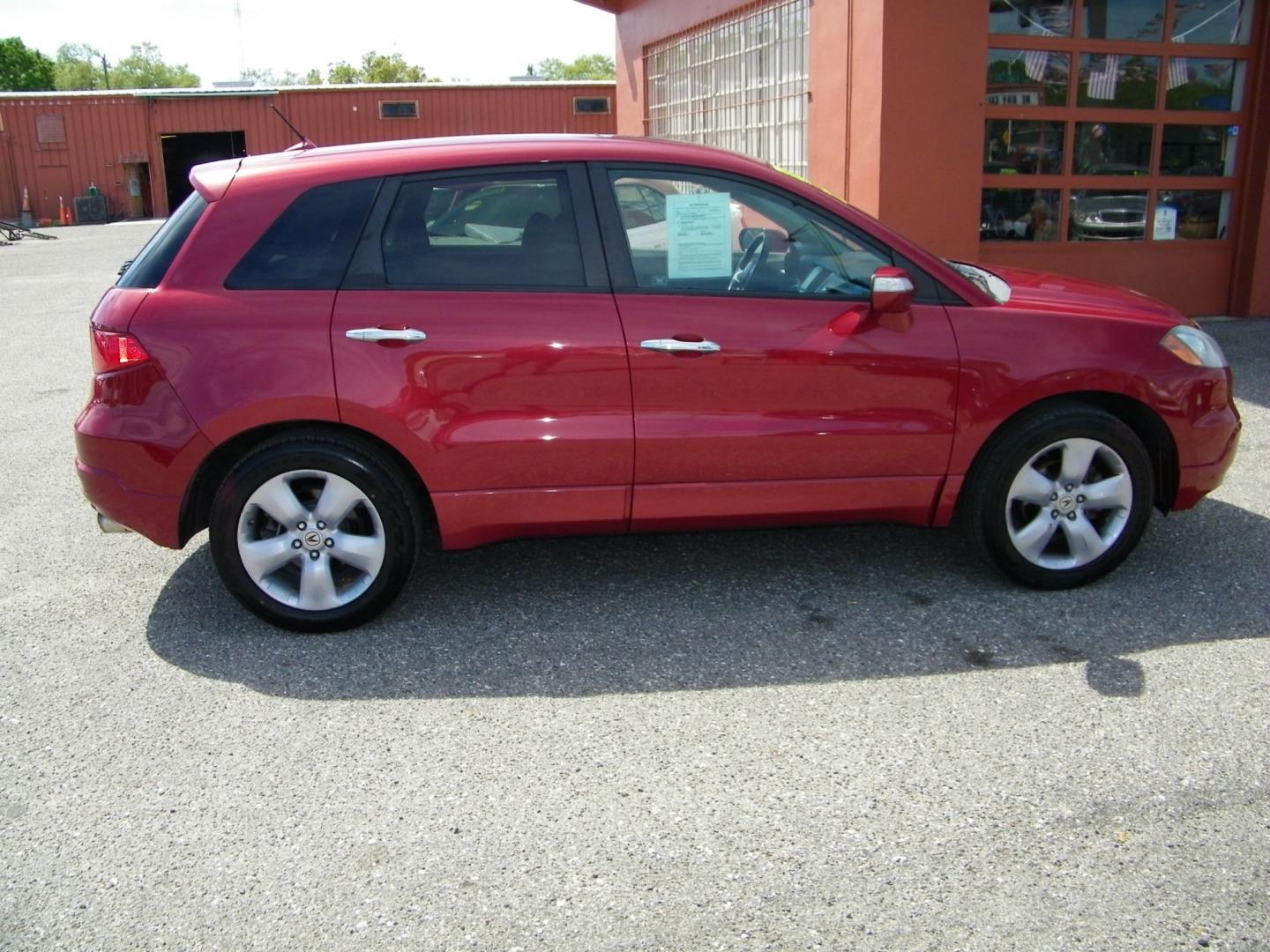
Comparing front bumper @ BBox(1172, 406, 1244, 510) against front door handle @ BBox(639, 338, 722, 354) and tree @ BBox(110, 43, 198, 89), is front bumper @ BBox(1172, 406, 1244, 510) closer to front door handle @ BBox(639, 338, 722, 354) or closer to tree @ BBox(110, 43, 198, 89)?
front door handle @ BBox(639, 338, 722, 354)

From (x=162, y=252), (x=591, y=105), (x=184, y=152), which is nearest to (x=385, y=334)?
(x=162, y=252)

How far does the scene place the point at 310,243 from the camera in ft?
13.7

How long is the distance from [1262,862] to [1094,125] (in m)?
8.25

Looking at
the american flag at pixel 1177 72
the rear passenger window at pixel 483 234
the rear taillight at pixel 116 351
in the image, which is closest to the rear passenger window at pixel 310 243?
the rear passenger window at pixel 483 234

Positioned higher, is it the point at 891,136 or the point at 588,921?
the point at 891,136

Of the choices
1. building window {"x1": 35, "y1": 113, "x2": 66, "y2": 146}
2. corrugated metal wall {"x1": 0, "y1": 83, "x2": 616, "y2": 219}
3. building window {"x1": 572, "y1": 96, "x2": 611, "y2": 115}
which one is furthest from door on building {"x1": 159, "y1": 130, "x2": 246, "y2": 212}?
building window {"x1": 572, "y1": 96, "x2": 611, "y2": 115}

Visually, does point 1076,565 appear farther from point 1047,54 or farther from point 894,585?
point 1047,54

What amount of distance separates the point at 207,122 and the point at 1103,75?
3297 centimetres

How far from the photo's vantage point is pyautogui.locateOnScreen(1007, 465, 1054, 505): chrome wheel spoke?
4.44 m

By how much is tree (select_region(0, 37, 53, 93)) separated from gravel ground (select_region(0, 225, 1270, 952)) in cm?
9320

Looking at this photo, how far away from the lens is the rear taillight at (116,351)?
4062mm

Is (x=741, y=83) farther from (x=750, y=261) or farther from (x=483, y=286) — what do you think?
(x=483, y=286)

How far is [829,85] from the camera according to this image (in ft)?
31.4

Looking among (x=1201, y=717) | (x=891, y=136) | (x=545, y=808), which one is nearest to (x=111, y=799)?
(x=545, y=808)
